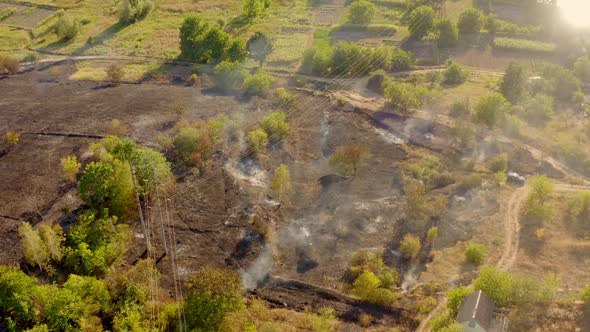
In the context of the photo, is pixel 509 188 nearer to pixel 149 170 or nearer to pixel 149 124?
pixel 149 170

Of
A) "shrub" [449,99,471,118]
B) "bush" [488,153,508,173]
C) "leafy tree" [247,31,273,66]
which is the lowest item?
"bush" [488,153,508,173]

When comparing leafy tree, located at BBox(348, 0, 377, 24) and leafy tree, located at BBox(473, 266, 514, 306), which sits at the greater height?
leafy tree, located at BBox(348, 0, 377, 24)

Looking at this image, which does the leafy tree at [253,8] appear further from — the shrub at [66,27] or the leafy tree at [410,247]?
the leafy tree at [410,247]

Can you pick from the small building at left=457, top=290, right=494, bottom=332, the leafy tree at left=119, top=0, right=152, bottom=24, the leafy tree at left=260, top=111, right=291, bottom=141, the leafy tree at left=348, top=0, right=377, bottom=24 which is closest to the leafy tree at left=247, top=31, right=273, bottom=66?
the leafy tree at left=348, top=0, right=377, bottom=24

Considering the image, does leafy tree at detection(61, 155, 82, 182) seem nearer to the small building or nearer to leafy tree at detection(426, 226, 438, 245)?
leafy tree at detection(426, 226, 438, 245)

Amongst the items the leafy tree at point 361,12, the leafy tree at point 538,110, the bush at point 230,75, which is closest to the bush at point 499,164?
the leafy tree at point 538,110
